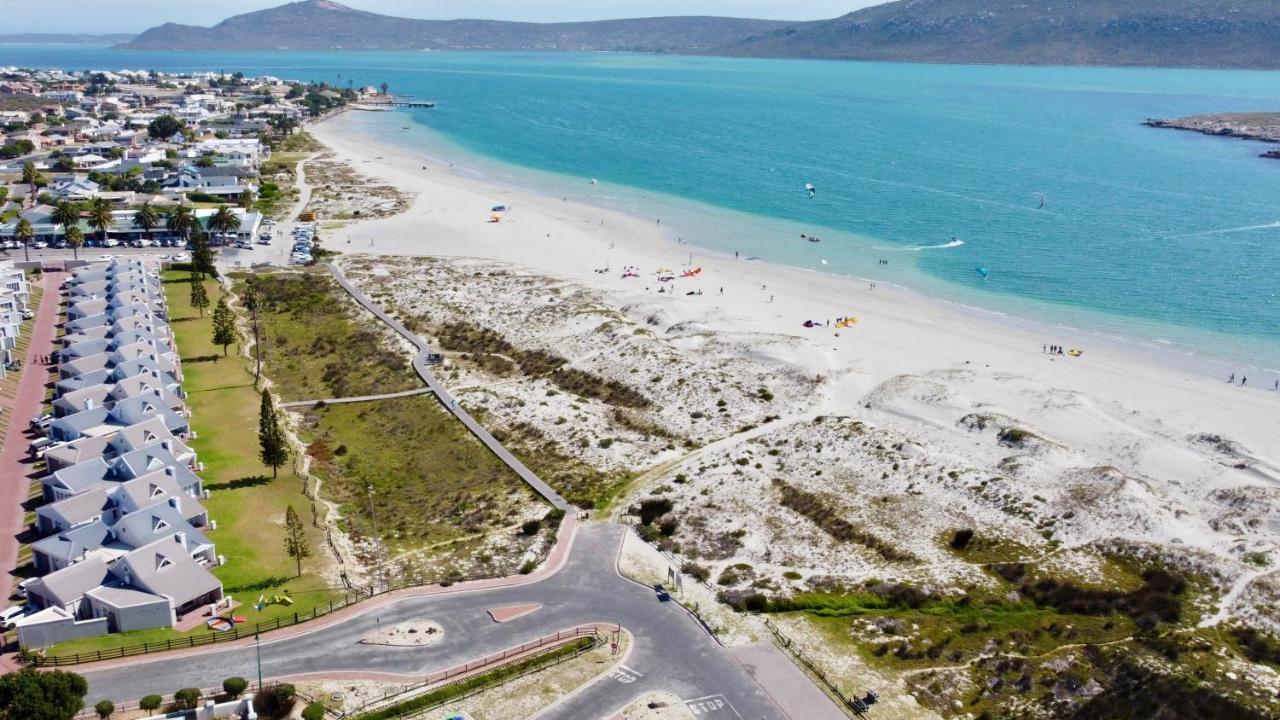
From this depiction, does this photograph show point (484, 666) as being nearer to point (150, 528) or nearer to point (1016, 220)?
point (150, 528)

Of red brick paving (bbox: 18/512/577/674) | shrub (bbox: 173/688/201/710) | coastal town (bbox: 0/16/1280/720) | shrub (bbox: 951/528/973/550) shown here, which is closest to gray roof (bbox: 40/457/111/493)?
coastal town (bbox: 0/16/1280/720)

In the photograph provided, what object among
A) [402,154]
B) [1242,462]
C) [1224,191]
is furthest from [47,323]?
[1224,191]

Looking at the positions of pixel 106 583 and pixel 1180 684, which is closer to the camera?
pixel 1180 684

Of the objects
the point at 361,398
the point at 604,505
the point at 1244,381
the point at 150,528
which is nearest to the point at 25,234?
the point at 361,398

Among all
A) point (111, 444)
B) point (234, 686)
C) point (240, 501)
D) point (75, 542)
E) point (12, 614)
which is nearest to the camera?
point (234, 686)

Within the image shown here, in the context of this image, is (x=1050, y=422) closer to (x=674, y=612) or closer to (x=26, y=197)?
(x=674, y=612)

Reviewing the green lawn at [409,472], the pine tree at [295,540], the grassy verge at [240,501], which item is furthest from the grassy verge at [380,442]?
the pine tree at [295,540]

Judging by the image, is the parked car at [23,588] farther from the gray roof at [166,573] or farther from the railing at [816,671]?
the railing at [816,671]
